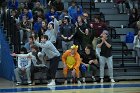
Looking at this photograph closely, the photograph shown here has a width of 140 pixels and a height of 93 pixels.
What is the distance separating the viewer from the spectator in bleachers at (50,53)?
17.6 metres

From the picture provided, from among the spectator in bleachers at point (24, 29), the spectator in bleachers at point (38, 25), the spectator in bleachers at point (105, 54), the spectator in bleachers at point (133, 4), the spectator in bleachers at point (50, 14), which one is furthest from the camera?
the spectator in bleachers at point (133, 4)

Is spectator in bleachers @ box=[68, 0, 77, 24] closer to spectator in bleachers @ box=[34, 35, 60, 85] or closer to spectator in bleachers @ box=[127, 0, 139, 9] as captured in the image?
spectator in bleachers @ box=[34, 35, 60, 85]

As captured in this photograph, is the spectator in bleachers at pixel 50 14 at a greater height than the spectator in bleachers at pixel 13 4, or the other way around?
the spectator in bleachers at pixel 13 4

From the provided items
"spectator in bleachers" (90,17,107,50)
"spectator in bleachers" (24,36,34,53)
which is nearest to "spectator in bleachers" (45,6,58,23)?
"spectator in bleachers" (90,17,107,50)

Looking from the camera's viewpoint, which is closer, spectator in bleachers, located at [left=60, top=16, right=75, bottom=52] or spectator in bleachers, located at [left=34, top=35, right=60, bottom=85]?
spectator in bleachers, located at [left=34, top=35, right=60, bottom=85]

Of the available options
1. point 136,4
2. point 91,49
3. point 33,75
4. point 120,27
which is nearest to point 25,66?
point 33,75

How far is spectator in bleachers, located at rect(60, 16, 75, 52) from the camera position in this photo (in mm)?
18953

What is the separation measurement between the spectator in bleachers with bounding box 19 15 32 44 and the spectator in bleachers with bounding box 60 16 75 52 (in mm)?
1423

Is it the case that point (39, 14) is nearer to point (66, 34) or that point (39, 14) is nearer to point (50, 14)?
point (50, 14)

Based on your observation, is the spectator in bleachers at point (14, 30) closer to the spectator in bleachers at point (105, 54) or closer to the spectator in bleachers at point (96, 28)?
the spectator in bleachers at point (96, 28)

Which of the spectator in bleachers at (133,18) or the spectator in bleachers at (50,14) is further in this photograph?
the spectator in bleachers at (133,18)

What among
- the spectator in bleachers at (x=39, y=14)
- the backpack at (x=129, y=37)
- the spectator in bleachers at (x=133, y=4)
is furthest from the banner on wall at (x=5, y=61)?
the spectator in bleachers at (x=133, y=4)

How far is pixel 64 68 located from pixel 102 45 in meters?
1.94

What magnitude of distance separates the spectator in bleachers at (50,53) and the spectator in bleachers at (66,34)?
1235 millimetres
